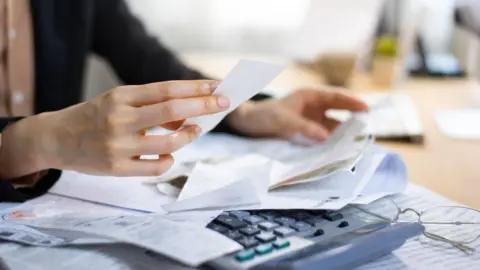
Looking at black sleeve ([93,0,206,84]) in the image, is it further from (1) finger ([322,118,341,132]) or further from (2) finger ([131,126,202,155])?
(2) finger ([131,126,202,155])

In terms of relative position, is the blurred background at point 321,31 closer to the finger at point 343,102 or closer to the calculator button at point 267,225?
the finger at point 343,102

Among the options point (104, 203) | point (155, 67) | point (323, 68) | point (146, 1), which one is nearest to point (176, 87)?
point (104, 203)

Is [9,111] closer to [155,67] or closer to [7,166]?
[155,67]

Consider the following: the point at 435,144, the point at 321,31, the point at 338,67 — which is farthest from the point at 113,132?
the point at 321,31

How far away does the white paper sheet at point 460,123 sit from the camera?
1028mm

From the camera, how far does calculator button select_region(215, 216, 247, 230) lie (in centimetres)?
52

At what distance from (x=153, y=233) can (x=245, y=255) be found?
0.29ft

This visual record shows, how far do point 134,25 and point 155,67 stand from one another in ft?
0.38

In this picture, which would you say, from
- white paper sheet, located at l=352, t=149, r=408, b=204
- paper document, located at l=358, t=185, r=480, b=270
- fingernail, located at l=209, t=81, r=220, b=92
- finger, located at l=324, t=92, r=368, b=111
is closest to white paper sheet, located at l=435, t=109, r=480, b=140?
finger, located at l=324, t=92, r=368, b=111

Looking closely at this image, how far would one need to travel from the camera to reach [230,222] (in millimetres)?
533

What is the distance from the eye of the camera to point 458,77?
1.44 metres

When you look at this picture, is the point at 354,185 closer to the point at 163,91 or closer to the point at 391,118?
the point at 163,91

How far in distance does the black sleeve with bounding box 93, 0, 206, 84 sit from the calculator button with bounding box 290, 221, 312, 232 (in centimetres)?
60

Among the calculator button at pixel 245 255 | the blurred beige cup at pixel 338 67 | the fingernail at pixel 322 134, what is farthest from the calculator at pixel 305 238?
the blurred beige cup at pixel 338 67
